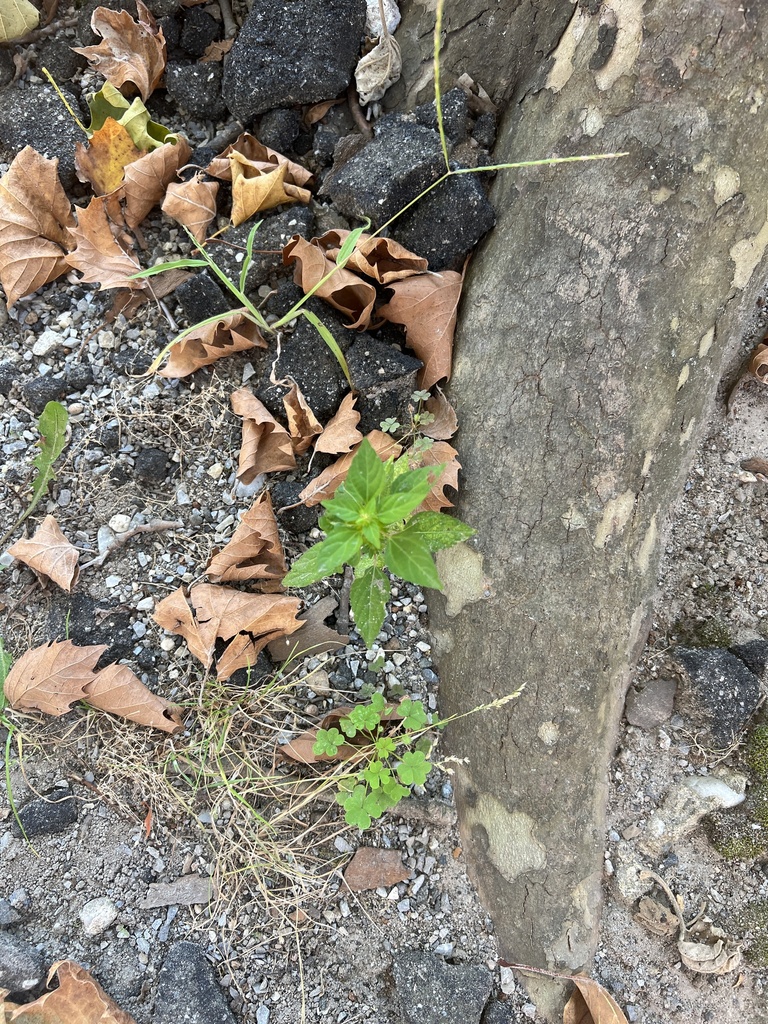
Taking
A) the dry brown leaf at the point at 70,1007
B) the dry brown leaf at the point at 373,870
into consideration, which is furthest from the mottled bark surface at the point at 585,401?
the dry brown leaf at the point at 70,1007

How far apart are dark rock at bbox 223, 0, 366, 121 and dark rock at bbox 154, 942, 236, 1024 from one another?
2500 millimetres

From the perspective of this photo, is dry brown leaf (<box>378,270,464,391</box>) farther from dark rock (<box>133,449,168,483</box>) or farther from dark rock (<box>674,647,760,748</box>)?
dark rock (<box>674,647,760,748</box>)

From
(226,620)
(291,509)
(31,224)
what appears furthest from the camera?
(31,224)

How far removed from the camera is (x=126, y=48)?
90.9 inches

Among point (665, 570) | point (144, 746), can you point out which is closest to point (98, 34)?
point (144, 746)

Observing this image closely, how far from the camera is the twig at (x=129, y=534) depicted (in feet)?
7.02

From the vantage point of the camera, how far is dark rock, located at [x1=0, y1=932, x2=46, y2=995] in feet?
5.92

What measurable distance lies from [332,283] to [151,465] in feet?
2.54

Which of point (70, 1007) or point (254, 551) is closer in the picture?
point (70, 1007)

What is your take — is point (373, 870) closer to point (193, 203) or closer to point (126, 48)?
point (193, 203)

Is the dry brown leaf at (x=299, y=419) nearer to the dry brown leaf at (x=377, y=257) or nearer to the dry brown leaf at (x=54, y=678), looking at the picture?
the dry brown leaf at (x=377, y=257)

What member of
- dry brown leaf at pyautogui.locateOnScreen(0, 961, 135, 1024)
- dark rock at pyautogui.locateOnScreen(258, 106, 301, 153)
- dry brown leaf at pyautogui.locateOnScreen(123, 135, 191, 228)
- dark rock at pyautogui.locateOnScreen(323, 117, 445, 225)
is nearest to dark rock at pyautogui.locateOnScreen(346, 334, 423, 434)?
dark rock at pyautogui.locateOnScreen(323, 117, 445, 225)

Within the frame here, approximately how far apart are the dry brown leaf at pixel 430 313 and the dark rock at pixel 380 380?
0.05 meters

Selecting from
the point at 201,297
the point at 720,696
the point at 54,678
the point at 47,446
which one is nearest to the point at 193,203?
the point at 201,297
